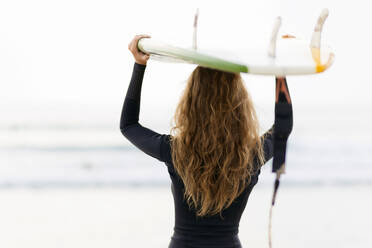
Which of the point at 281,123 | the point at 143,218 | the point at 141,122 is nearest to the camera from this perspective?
the point at 281,123

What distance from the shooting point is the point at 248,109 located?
136cm

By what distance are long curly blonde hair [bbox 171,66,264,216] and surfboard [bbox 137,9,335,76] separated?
0.47ft

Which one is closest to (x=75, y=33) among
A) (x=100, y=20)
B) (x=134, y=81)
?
(x=100, y=20)

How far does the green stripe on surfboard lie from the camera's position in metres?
1.08

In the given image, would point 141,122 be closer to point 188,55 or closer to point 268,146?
point 268,146

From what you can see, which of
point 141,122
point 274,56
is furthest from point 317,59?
point 141,122

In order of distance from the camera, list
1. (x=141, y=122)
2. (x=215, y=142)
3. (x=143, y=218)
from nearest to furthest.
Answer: (x=215, y=142)
(x=143, y=218)
(x=141, y=122)

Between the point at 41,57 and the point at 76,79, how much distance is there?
972 mm

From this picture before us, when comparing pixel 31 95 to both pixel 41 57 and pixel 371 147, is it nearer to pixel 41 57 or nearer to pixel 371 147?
pixel 41 57

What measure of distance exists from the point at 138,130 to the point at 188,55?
28 cm

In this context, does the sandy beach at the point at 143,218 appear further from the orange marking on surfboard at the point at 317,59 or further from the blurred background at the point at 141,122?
the orange marking on surfboard at the point at 317,59

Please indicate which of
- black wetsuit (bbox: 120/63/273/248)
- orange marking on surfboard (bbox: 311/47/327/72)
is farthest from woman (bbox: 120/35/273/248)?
orange marking on surfboard (bbox: 311/47/327/72)

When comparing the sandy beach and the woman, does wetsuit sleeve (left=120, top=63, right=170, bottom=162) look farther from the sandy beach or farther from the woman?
the sandy beach

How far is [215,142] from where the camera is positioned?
1343 mm
